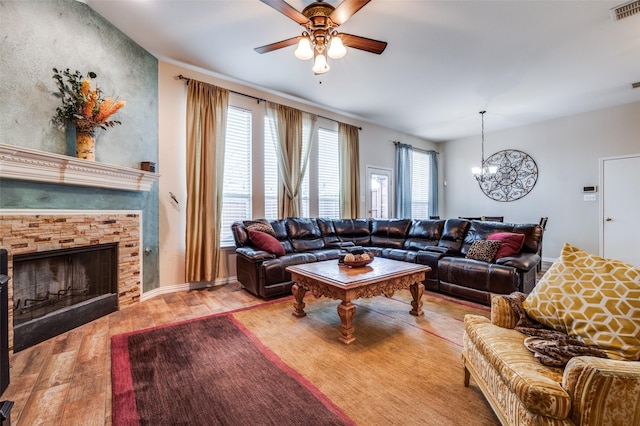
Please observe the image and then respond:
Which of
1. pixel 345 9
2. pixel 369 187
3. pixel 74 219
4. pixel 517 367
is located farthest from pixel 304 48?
pixel 369 187

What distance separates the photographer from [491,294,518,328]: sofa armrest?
1672 millimetres

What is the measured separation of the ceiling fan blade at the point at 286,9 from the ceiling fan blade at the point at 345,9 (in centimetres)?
25

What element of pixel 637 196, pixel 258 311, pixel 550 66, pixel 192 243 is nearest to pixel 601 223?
pixel 637 196

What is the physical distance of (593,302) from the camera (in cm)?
137

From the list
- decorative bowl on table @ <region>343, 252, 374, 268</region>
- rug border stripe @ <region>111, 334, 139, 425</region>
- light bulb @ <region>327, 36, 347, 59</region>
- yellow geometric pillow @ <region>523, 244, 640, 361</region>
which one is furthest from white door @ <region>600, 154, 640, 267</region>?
rug border stripe @ <region>111, 334, 139, 425</region>

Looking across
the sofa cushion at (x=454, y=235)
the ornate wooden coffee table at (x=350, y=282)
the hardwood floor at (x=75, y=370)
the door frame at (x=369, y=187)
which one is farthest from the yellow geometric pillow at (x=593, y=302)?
the door frame at (x=369, y=187)

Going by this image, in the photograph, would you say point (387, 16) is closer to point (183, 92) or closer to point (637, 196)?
point (183, 92)

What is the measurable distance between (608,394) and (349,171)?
526 cm

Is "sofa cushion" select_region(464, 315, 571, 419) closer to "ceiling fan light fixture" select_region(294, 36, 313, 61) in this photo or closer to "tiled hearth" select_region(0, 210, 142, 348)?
"ceiling fan light fixture" select_region(294, 36, 313, 61)

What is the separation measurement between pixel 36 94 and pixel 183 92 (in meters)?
1.77

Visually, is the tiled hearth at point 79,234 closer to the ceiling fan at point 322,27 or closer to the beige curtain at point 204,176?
the beige curtain at point 204,176

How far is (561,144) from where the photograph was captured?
238 inches

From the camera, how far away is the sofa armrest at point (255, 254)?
3.50m

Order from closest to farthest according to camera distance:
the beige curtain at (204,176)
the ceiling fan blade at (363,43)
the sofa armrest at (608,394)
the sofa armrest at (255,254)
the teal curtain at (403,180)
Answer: the sofa armrest at (608,394) < the ceiling fan blade at (363,43) < the sofa armrest at (255,254) < the beige curtain at (204,176) < the teal curtain at (403,180)
